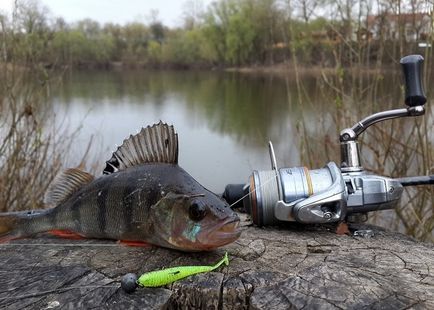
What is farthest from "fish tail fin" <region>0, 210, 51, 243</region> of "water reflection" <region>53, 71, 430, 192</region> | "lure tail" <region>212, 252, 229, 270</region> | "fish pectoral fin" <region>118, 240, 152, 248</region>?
"water reflection" <region>53, 71, 430, 192</region>

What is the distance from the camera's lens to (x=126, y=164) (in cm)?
191

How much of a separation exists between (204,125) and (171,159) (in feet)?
33.6

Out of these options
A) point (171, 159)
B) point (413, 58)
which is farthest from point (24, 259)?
point (413, 58)

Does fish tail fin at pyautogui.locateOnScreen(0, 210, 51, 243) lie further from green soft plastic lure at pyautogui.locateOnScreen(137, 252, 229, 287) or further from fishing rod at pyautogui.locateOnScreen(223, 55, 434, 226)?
fishing rod at pyautogui.locateOnScreen(223, 55, 434, 226)

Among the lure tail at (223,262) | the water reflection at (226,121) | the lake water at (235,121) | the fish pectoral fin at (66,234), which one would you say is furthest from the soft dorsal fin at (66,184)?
the water reflection at (226,121)

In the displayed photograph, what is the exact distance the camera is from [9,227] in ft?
6.31

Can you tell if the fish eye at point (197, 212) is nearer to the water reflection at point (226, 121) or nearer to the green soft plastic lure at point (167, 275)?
the green soft plastic lure at point (167, 275)

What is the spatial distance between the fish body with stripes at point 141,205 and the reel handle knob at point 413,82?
1020mm

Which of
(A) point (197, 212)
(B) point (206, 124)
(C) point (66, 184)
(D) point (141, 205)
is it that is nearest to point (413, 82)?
(A) point (197, 212)

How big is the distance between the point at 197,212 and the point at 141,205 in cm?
27

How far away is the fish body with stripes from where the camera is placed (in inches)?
63.1

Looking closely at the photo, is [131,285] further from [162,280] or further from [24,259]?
[24,259]

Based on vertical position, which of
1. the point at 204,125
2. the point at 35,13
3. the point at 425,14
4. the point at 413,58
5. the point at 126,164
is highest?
the point at 35,13

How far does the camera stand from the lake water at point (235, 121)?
4.69m
